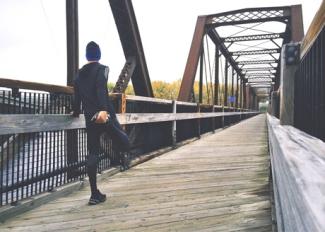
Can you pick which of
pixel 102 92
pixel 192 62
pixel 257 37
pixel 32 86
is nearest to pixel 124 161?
pixel 102 92

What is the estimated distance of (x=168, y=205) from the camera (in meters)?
2.95

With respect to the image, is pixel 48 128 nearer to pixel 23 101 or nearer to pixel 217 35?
pixel 23 101

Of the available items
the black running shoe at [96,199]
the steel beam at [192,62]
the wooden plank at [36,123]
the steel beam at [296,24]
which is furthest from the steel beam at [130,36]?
the steel beam at [296,24]

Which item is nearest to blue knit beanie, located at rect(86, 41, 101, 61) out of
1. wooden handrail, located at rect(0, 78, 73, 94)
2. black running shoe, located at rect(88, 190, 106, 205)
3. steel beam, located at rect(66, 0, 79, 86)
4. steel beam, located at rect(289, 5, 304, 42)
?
wooden handrail, located at rect(0, 78, 73, 94)

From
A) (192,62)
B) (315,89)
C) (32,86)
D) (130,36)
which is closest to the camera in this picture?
(315,89)

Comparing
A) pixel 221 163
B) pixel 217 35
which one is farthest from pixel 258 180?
pixel 217 35

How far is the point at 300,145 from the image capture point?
1235mm

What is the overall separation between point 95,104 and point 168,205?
102cm

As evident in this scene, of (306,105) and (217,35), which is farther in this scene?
(217,35)

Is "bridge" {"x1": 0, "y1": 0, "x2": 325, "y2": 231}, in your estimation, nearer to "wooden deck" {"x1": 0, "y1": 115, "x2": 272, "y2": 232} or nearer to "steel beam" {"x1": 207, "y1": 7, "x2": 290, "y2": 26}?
"wooden deck" {"x1": 0, "y1": 115, "x2": 272, "y2": 232}

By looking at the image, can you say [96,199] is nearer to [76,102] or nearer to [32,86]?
[76,102]

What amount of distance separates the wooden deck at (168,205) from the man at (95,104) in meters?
0.31

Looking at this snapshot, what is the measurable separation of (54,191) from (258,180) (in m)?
2.16

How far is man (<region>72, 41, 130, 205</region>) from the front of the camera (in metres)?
2.93
